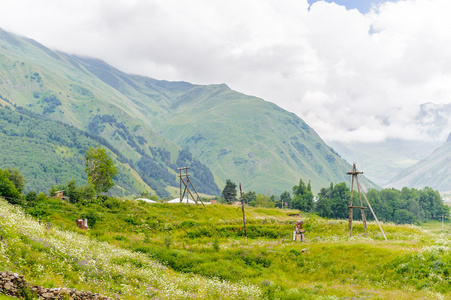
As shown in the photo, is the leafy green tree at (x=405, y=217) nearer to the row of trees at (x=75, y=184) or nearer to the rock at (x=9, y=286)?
the row of trees at (x=75, y=184)

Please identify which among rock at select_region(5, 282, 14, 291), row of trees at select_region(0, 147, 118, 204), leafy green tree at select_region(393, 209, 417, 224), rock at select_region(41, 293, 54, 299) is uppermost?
row of trees at select_region(0, 147, 118, 204)

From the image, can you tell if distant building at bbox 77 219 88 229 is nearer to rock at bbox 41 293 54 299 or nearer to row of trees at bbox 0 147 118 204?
row of trees at bbox 0 147 118 204

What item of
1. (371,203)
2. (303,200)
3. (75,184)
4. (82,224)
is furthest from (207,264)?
(371,203)

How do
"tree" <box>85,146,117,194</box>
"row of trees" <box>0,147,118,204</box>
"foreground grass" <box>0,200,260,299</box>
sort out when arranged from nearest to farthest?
"foreground grass" <box>0,200,260,299</box>, "row of trees" <box>0,147,118,204</box>, "tree" <box>85,146,117,194</box>

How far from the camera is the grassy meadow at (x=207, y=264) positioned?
22578mm

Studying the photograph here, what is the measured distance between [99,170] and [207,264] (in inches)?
2299

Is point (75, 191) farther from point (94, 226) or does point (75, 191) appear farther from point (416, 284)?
point (416, 284)

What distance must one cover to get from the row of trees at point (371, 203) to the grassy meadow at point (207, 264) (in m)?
92.9

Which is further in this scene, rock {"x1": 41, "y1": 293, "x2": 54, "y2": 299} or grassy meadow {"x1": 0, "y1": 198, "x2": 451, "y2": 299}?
grassy meadow {"x1": 0, "y1": 198, "x2": 451, "y2": 299}

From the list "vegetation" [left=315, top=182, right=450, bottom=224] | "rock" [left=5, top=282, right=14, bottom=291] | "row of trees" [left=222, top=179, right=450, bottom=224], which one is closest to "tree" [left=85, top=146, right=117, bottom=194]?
"rock" [left=5, top=282, right=14, bottom=291]

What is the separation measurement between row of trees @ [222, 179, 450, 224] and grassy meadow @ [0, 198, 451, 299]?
92864 mm

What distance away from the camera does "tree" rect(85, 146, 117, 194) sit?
277 ft

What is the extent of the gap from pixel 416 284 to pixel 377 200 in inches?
5695

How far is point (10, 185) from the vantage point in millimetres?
49531
